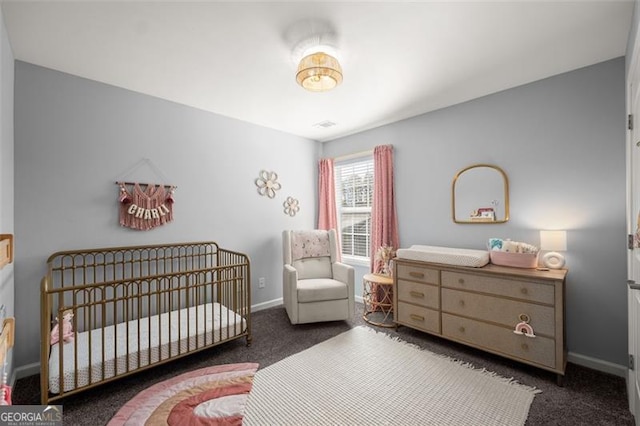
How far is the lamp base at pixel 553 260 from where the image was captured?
7.39 feet

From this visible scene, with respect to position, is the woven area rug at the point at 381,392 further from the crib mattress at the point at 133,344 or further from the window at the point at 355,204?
the window at the point at 355,204

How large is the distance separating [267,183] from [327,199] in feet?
3.22

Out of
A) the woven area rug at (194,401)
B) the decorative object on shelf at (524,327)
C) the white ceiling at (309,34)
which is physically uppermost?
the white ceiling at (309,34)

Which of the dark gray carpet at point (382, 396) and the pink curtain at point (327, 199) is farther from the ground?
the pink curtain at point (327, 199)

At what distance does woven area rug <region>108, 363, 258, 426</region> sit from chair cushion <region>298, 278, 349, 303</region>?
938mm

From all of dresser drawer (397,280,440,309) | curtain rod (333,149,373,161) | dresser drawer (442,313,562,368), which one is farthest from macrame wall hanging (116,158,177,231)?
dresser drawer (442,313,562,368)

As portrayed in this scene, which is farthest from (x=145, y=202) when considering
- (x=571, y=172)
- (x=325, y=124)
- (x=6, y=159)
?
(x=571, y=172)

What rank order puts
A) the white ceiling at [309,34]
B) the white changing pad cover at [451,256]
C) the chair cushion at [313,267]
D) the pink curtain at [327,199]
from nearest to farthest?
Answer: the white ceiling at [309,34]
the white changing pad cover at [451,256]
the chair cushion at [313,267]
the pink curtain at [327,199]

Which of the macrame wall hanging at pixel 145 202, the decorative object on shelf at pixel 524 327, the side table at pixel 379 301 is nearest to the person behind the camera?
the decorative object on shelf at pixel 524 327

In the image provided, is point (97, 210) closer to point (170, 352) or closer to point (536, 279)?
point (170, 352)

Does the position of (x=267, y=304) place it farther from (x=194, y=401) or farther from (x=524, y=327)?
(x=524, y=327)

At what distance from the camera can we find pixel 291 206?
4.01m

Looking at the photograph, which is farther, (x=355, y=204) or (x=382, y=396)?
(x=355, y=204)

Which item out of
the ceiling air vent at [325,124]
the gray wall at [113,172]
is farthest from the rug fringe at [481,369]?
the ceiling air vent at [325,124]
